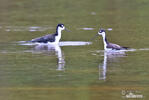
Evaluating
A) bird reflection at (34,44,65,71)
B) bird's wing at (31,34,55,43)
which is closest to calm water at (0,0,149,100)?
bird reflection at (34,44,65,71)

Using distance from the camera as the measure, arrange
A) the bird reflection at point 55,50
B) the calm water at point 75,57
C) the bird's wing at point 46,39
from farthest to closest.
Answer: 1. the bird's wing at point 46,39
2. the bird reflection at point 55,50
3. the calm water at point 75,57

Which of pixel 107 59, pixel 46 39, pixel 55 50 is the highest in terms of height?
pixel 46 39

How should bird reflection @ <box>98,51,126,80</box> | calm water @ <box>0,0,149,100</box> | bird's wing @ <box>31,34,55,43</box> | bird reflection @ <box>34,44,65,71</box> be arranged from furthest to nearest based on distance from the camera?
bird's wing @ <box>31,34,55,43</box> < bird reflection @ <box>34,44,65,71</box> < bird reflection @ <box>98,51,126,80</box> < calm water @ <box>0,0,149,100</box>

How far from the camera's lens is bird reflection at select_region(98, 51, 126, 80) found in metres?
13.4

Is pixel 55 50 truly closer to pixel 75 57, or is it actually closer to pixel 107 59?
pixel 75 57

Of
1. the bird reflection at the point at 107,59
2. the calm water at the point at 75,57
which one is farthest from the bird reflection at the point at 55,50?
the bird reflection at the point at 107,59

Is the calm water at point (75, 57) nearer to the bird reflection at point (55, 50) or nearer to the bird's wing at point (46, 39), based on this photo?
the bird reflection at point (55, 50)

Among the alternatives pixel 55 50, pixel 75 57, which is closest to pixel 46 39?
pixel 55 50

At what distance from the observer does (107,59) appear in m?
15.8

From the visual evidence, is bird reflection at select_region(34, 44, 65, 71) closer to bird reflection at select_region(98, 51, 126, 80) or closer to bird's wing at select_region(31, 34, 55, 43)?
bird's wing at select_region(31, 34, 55, 43)

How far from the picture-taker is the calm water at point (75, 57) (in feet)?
38.3

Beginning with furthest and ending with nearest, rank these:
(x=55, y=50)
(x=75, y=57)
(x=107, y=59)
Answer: (x=55, y=50) < (x=75, y=57) < (x=107, y=59)

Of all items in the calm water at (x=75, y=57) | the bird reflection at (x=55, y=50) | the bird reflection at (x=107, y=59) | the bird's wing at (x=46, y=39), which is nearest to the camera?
the calm water at (x=75, y=57)

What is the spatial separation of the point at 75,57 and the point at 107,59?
913 millimetres
